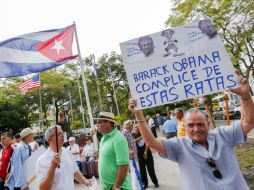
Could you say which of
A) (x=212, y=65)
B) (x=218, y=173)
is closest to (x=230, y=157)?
(x=218, y=173)

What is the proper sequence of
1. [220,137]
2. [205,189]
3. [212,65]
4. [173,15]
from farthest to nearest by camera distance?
[173,15] → [212,65] → [220,137] → [205,189]

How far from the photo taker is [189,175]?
103 inches

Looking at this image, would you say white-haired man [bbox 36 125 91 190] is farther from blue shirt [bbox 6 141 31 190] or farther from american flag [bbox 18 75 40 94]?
american flag [bbox 18 75 40 94]

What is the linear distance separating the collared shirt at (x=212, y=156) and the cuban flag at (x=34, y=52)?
17.3 feet

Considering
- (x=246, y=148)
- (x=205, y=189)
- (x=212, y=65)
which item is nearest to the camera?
(x=205, y=189)

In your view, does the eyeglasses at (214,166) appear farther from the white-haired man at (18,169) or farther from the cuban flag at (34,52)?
the cuban flag at (34,52)

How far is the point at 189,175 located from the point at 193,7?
19120 mm

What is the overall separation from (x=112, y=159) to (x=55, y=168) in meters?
0.83

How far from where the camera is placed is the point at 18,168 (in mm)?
5188

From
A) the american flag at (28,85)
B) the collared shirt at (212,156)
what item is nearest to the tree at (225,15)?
the american flag at (28,85)

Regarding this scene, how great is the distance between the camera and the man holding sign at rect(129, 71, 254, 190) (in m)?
2.52

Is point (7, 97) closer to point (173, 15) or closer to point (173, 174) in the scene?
point (173, 15)

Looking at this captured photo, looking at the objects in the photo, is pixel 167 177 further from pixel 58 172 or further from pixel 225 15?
pixel 225 15

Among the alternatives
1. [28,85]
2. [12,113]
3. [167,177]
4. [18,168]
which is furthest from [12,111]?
[18,168]
